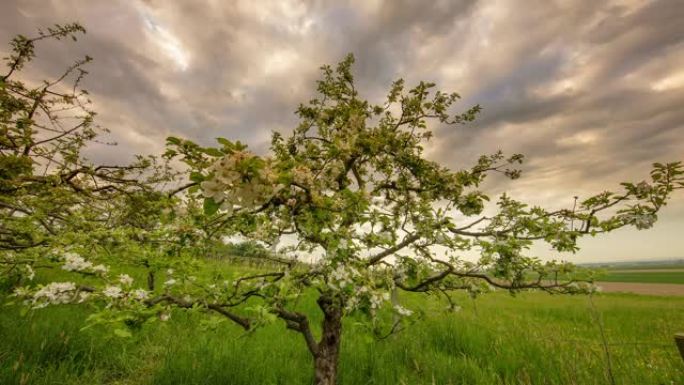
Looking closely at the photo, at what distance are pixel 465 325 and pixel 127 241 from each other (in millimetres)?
6561

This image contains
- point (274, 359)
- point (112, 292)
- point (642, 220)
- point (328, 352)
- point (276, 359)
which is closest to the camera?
point (112, 292)

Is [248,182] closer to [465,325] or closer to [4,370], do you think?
[4,370]

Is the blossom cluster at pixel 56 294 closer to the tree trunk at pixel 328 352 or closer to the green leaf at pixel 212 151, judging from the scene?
the green leaf at pixel 212 151

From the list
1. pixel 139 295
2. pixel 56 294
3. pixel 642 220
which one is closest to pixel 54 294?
pixel 56 294

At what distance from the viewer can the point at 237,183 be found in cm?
146

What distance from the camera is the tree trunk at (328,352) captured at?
3967mm

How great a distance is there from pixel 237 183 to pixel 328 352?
332 cm

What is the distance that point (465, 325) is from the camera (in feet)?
23.1

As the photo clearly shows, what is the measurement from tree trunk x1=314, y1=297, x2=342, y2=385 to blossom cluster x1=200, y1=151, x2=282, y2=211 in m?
2.79

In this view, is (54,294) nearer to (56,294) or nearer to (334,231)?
(56,294)

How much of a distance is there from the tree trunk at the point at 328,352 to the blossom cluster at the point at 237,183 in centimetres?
279

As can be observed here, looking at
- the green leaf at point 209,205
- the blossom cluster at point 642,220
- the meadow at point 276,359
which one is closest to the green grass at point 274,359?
the meadow at point 276,359

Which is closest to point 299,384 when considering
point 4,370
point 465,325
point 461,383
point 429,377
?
point 429,377

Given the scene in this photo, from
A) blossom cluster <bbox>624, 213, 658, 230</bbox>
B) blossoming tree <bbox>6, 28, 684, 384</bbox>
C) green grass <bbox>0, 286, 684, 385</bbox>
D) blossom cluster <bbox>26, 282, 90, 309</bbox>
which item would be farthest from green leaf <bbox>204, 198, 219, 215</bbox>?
blossom cluster <bbox>624, 213, 658, 230</bbox>
